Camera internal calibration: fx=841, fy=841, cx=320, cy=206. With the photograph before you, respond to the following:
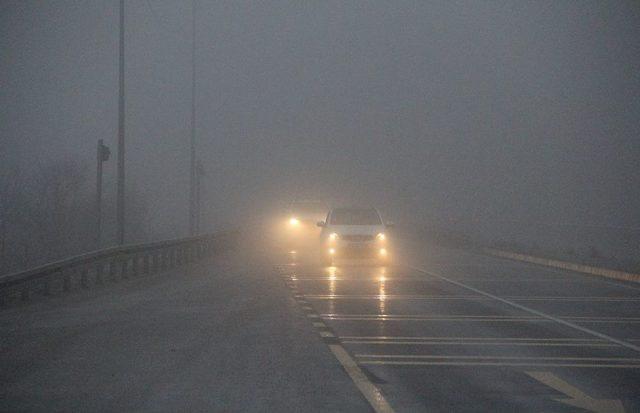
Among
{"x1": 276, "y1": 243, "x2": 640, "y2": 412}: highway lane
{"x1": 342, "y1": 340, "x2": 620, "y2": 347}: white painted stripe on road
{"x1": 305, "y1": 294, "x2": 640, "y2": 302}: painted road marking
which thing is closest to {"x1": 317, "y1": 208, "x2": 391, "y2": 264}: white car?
{"x1": 276, "y1": 243, "x2": 640, "y2": 412}: highway lane

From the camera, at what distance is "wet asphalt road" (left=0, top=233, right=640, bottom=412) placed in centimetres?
810

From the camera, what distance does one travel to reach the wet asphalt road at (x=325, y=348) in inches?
319

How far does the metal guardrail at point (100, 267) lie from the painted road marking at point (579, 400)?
1110cm

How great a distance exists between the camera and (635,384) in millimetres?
8883

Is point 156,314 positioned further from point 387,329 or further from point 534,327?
point 534,327

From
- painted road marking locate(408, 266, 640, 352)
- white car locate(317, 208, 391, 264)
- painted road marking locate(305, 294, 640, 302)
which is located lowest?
painted road marking locate(305, 294, 640, 302)

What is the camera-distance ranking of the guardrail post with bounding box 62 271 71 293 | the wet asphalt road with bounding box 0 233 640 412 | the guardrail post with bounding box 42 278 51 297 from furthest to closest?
the guardrail post with bounding box 62 271 71 293
the guardrail post with bounding box 42 278 51 297
the wet asphalt road with bounding box 0 233 640 412

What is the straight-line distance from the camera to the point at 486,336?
12.4 metres

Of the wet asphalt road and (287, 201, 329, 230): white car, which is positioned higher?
(287, 201, 329, 230): white car

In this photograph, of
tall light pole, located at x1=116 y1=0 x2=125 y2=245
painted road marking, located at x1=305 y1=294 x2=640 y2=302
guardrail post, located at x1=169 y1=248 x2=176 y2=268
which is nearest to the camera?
painted road marking, located at x1=305 y1=294 x2=640 y2=302

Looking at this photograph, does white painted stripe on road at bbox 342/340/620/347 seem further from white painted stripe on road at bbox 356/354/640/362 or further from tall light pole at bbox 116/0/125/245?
tall light pole at bbox 116/0/125/245

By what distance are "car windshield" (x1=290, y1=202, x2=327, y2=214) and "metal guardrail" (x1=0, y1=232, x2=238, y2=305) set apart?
18516mm

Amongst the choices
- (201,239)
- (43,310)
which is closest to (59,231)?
(201,239)

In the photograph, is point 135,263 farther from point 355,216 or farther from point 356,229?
point 355,216
